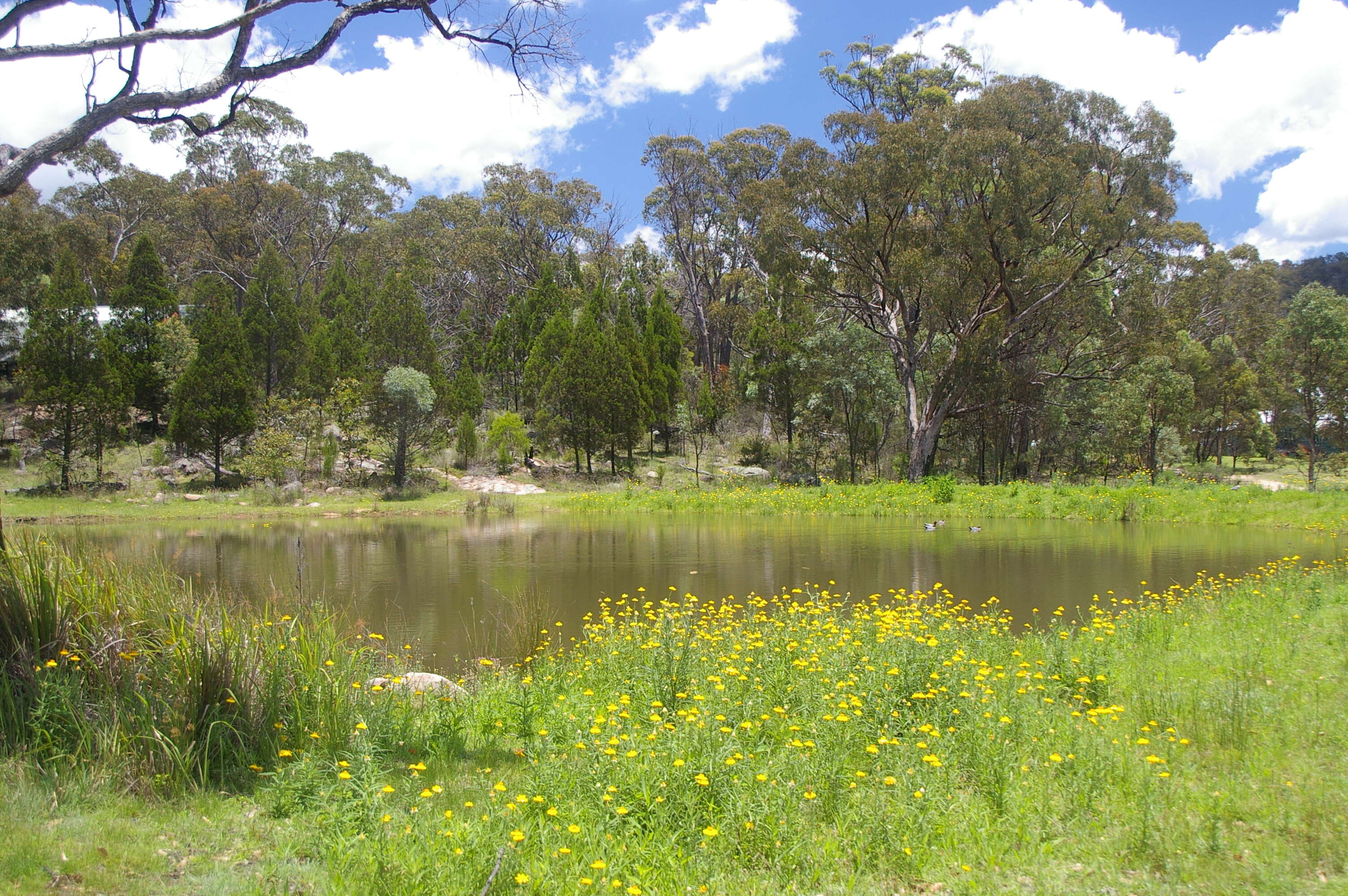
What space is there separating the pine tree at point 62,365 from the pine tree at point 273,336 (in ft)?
21.8

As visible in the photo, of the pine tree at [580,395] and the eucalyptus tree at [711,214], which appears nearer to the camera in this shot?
the pine tree at [580,395]

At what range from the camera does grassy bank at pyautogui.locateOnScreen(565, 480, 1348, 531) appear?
1983 cm

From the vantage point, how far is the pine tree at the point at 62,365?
25594 mm

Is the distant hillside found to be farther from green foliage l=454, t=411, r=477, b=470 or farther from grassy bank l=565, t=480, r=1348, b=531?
green foliage l=454, t=411, r=477, b=470

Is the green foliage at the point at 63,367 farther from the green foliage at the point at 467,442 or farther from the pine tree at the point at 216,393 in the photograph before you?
the green foliage at the point at 467,442

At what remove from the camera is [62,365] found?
2603 cm

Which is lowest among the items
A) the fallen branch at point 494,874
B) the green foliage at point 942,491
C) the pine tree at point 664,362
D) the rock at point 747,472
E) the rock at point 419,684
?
the rock at point 419,684

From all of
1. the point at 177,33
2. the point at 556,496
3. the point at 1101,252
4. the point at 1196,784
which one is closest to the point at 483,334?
the point at 556,496

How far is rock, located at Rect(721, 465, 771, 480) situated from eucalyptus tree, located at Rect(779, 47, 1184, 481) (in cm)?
610

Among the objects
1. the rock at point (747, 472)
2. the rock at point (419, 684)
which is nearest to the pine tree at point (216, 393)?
the rock at point (747, 472)

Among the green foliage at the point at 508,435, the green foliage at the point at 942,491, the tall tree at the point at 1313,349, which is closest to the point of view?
the green foliage at the point at 942,491

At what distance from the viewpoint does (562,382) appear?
33.3m

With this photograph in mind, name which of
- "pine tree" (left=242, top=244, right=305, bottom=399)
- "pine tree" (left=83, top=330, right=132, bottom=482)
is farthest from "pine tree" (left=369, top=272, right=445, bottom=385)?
"pine tree" (left=83, top=330, right=132, bottom=482)

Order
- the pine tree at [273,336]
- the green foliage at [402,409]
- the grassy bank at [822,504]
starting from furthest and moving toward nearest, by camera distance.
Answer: the pine tree at [273,336]
the green foliage at [402,409]
the grassy bank at [822,504]
